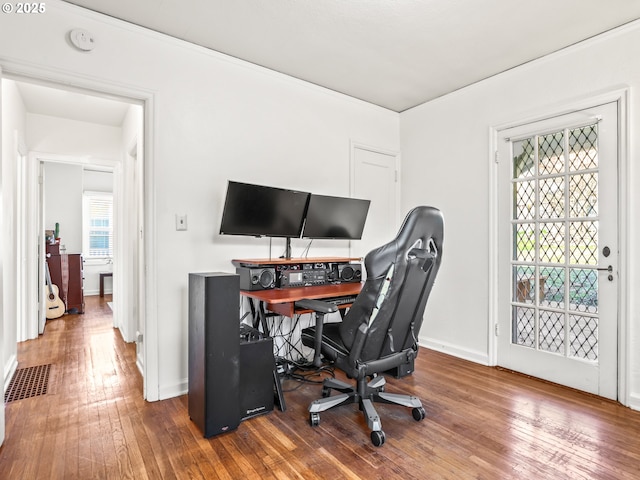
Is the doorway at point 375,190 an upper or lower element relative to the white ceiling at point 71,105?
lower

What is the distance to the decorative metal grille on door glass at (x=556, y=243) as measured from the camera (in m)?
2.62

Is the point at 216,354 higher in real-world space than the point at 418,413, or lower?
higher

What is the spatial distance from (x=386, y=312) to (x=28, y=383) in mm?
2783

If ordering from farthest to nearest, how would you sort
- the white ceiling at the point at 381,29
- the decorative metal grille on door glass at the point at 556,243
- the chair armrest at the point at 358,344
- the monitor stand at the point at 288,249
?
the monitor stand at the point at 288,249
the decorative metal grille on door glass at the point at 556,243
the white ceiling at the point at 381,29
the chair armrest at the point at 358,344

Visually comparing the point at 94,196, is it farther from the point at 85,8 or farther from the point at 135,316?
the point at 85,8

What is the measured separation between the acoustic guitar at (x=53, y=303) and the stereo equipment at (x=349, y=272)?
13.9 ft

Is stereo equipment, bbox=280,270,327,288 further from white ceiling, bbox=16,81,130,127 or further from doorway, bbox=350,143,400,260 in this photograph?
white ceiling, bbox=16,81,130,127

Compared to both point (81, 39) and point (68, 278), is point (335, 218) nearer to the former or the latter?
point (81, 39)

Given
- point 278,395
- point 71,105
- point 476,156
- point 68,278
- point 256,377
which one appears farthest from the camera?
point 68,278

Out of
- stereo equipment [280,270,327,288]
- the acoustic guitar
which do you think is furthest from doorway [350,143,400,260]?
the acoustic guitar

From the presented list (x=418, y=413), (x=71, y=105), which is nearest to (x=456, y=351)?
(x=418, y=413)

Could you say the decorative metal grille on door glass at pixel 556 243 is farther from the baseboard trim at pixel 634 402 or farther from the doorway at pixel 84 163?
the doorway at pixel 84 163

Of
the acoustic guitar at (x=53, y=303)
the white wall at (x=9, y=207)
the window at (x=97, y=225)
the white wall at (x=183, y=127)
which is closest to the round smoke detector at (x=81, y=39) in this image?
the white wall at (x=183, y=127)

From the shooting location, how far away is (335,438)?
6.42ft
